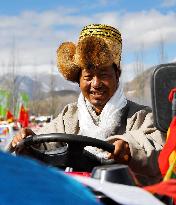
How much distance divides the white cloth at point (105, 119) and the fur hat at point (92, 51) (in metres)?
0.26

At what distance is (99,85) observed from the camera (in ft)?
11.9

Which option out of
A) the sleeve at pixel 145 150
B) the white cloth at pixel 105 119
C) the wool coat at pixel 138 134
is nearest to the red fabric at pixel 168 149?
the wool coat at pixel 138 134

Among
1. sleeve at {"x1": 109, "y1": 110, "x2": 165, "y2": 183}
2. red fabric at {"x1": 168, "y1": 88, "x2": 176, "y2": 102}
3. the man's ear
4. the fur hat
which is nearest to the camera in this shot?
red fabric at {"x1": 168, "y1": 88, "x2": 176, "y2": 102}

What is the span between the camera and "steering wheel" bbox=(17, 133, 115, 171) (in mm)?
2580

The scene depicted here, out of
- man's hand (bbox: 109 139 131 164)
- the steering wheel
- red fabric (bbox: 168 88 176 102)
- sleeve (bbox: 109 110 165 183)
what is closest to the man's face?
sleeve (bbox: 109 110 165 183)

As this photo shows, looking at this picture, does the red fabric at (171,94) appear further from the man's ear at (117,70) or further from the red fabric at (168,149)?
the man's ear at (117,70)

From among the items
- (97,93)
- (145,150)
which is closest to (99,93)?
(97,93)

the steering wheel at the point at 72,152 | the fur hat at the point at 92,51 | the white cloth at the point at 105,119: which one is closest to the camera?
the steering wheel at the point at 72,152

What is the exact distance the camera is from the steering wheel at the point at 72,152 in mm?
2580

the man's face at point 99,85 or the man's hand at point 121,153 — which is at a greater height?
the man's face at point 99,85

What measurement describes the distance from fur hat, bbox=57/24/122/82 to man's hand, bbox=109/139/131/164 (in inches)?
37.1

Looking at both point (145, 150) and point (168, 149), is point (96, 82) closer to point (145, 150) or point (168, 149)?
point (145, 150)

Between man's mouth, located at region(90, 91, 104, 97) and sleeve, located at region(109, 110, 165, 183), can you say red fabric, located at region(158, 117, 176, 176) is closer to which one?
sleeve, located at region(109, 110, 165, 183)

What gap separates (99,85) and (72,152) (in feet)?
3.47
